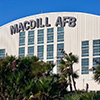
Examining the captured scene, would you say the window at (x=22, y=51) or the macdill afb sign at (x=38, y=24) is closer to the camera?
the macdill afb sign at (x=38, y=24)

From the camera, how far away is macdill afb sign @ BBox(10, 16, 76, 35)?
5659cm

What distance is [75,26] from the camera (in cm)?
5581

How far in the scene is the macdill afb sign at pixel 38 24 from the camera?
56.6 meters

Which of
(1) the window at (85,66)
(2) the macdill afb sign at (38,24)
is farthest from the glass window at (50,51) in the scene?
(1) the window at (85,66)

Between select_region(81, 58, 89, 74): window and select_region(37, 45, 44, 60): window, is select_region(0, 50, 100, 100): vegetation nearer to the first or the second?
select_region(81, 58, 89, 74): window

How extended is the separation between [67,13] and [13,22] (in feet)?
39.3

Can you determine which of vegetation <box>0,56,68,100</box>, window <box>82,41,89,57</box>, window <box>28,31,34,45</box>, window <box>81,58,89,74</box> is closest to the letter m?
window <box>28,31,34,45</box>

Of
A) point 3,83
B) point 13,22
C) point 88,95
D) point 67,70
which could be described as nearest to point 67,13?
point 13,22

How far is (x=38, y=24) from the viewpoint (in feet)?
196

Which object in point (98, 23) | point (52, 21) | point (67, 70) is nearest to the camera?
point (67, 70)

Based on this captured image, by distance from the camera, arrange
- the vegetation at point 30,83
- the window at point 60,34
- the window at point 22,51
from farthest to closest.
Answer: the window at point 22,51 < the window at point 60,34 < the vegetation at point 30,83

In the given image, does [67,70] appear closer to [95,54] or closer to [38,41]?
[95,54]

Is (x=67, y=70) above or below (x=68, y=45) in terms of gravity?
below

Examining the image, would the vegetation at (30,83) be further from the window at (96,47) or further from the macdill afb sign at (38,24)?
the macdill afb sign at (38,24)
